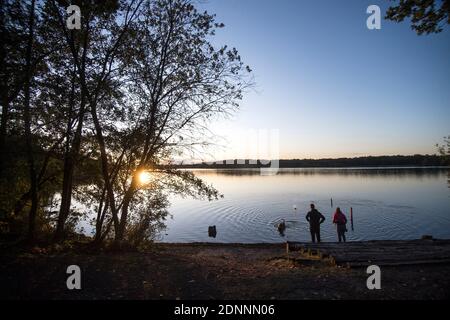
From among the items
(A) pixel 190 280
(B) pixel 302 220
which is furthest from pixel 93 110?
(B) pixel 302 220

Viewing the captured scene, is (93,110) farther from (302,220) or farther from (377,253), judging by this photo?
(302,220)

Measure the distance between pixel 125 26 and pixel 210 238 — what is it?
23.0 m

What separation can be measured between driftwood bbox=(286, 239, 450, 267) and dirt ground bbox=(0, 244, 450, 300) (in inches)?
17.6

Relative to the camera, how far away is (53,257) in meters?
10.4

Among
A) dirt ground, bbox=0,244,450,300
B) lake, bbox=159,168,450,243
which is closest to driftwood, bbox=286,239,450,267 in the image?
dirt ground, bbox=0,244,450,300

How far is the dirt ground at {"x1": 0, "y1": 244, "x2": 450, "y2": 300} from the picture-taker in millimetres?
7688

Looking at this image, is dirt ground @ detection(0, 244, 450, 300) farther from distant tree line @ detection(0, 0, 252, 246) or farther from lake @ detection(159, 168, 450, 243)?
lake @ detection(159, 168, 450, 243)

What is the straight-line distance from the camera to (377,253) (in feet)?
37.8

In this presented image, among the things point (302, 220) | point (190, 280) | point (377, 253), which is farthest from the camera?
point (302, 220)

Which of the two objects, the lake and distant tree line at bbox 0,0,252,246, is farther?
the lake

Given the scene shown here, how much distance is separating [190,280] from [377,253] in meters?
7.77

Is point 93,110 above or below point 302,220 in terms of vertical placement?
above
